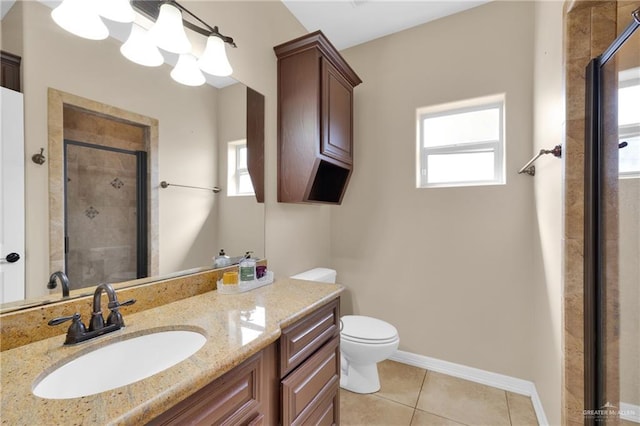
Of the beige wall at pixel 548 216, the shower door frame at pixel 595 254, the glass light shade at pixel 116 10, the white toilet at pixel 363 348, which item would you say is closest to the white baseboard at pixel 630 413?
the shower door frame at pixel 595 254

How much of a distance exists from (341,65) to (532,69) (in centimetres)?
133

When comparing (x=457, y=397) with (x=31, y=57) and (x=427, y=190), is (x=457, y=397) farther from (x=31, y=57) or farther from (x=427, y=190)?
(x=31, y=57)

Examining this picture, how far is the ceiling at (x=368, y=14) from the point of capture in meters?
2.06

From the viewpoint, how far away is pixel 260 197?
1.82 meters

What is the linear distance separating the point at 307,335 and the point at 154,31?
142 cm

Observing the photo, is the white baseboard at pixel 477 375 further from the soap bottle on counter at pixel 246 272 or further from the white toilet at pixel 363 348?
the soap bottle on counter at pixel 246 272

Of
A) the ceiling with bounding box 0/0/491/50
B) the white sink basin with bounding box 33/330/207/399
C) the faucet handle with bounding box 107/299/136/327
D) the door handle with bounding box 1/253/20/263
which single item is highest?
the ceiling with bounding box 0/0/491/50

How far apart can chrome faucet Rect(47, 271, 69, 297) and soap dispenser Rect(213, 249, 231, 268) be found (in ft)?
2.06

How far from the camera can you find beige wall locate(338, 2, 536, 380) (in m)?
1.96

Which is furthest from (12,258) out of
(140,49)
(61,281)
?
(140,49)

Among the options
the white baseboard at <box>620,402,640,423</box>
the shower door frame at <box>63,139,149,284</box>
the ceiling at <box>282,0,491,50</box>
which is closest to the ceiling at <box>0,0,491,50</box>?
the ceiling at <box>282,0,491,50</box>

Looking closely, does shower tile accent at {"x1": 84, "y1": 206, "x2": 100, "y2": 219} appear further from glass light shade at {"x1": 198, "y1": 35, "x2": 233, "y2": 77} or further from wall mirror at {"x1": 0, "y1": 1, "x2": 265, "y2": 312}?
glass light shade at {"x1": 198, "y1": 35, "x2": 233, "y2": 77}

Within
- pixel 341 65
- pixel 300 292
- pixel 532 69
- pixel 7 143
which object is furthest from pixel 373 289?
pixel 7 143

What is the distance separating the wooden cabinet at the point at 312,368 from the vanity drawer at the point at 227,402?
139mm
